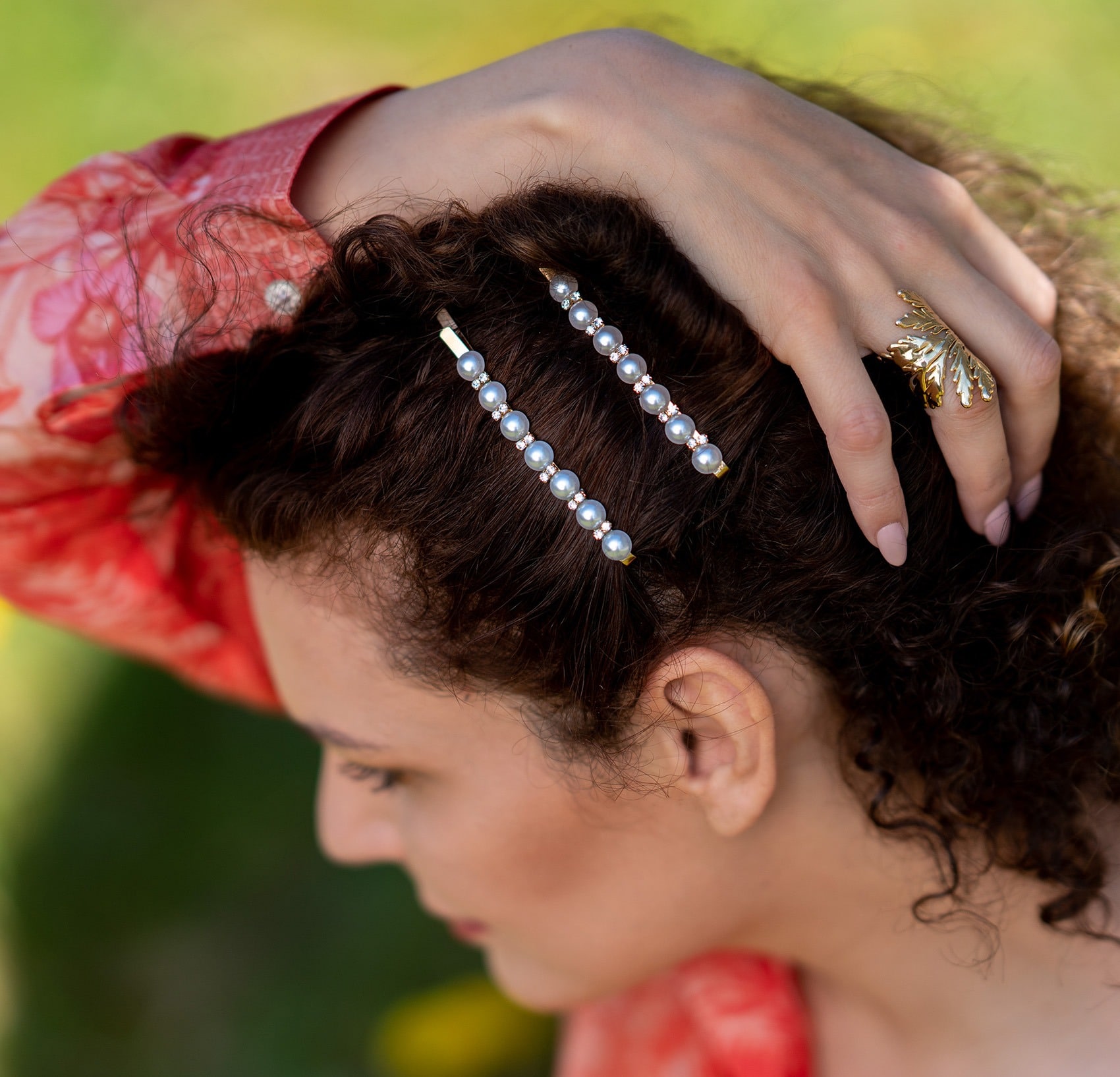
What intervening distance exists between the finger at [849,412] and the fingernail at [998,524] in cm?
18

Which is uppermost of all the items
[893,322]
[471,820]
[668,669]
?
[893,322]

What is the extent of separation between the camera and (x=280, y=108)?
353 centimetres

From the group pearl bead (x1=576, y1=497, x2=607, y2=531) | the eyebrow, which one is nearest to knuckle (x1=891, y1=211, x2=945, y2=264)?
pearl bead (x1=576, y1=497, x2=607, y2=531)

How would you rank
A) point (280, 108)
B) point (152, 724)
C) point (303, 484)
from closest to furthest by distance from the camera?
point (303, 484) → point (152, 724) → point (280, 108)

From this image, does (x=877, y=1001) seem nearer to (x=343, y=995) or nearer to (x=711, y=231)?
(x=711, y=231)

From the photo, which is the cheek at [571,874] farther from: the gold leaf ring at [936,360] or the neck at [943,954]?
the gold leaf ring at [936,360]

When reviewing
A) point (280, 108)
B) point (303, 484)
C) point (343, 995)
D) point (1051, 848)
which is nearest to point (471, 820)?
point (303, 484)

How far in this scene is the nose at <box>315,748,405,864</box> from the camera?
67.3 inches

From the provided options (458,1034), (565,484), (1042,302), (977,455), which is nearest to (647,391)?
(565,484)

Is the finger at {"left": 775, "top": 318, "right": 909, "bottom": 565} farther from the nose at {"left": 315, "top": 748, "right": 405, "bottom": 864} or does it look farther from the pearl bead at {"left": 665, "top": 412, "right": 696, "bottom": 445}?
the nose at {"left": 315, "top": 748, "right": 405, "bottom": 864}

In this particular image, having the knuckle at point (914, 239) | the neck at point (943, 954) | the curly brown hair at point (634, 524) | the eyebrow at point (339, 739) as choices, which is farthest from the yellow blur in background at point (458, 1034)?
the knuckle at point (914, 239)

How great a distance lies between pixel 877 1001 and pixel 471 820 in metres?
0.76

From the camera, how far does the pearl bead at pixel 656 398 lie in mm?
1173

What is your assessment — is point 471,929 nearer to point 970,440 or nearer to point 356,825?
point 356,825
